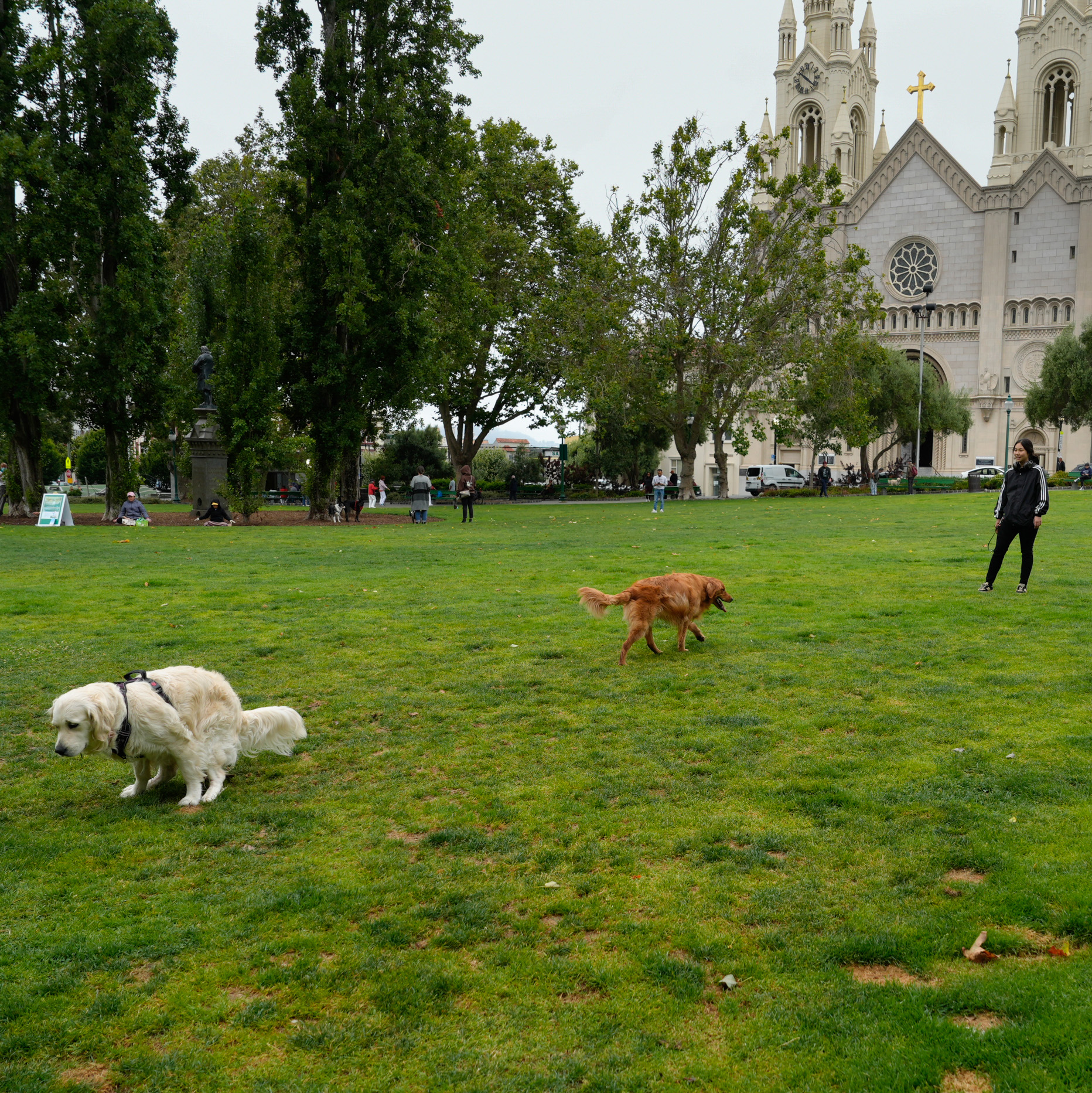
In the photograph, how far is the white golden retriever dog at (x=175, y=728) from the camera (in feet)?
15.4

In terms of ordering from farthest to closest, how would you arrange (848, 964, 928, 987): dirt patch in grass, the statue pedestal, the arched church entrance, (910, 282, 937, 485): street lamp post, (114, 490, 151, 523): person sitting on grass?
the arched church entrance → (910, 282, 937, 485): street lamp post → the statue pedestal → (114, 490, 151, 523): person sitting on grass → (848, 964, 928, 987): dirt patch in grass

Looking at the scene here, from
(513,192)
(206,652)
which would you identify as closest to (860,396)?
(513,192)

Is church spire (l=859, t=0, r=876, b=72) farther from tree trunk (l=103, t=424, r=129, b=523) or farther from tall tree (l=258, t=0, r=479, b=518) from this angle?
tree trunk (l=103, t=424, r=129, b=523)

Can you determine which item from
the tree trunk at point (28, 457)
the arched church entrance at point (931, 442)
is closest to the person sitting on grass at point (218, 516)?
A: the tree trunk at point (28, 457)

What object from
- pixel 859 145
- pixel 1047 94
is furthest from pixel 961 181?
pixel 859 145

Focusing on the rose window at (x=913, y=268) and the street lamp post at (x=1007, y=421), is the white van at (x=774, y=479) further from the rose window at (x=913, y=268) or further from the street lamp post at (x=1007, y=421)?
the rose window at (x=913, y=268)

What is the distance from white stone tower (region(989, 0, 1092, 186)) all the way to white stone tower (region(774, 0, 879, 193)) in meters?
11.2

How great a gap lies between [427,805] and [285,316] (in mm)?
26185

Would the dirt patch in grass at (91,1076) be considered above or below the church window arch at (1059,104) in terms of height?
below

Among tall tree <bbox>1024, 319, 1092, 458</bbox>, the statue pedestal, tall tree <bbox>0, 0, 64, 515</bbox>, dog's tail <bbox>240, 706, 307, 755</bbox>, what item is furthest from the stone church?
dog's tail <bbox>240, 706, 307, 755</bbox>

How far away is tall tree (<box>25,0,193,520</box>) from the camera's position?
84.8ft

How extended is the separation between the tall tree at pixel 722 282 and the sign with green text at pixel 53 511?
21.9 meters

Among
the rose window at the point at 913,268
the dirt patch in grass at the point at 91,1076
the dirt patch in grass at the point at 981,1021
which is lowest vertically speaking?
the dirt patch in grass at the point at 91,1076

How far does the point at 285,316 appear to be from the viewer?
93.6 feet
